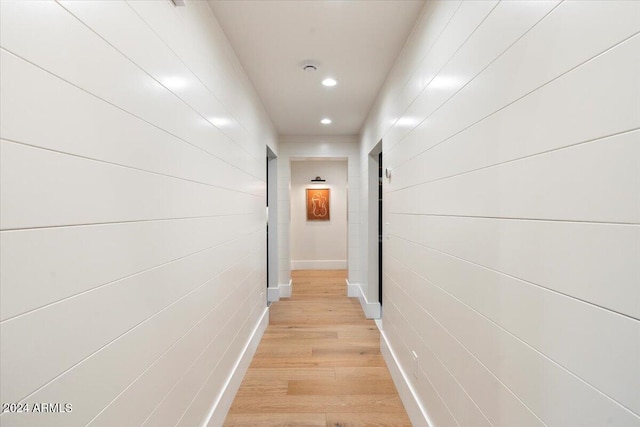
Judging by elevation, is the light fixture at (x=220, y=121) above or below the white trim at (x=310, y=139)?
below

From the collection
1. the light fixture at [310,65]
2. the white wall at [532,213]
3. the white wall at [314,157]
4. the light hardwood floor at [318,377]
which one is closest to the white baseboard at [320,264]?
the white wall at [314,157]

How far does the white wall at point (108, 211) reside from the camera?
2.21ft

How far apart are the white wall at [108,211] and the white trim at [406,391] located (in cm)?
121

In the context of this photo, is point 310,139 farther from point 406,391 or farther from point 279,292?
point 406,391

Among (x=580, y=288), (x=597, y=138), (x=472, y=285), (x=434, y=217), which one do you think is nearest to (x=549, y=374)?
(x=580, y=288)

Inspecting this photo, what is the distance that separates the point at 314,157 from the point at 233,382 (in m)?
3.57

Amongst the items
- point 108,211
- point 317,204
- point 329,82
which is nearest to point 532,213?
point 108,211

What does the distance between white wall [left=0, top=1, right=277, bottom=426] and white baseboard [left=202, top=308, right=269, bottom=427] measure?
5 centimetres

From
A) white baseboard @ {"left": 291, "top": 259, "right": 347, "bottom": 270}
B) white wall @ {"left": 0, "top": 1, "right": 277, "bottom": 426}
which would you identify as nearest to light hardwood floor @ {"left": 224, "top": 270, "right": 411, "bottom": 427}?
white wall @ {"left": 0, "top": 1, "right": 277, "bottom": 426}

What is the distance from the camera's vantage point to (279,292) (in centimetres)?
502

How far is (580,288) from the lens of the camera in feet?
2.43

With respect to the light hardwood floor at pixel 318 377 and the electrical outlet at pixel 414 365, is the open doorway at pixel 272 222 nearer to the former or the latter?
the light hardwood floor at pixel 318 377

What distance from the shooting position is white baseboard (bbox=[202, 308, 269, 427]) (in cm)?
192

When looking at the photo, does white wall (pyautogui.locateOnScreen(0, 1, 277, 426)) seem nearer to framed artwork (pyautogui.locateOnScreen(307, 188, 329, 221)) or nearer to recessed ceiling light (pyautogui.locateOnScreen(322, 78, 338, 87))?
recessed ceiling light (pyautogui.locateOnScreen(322, 78, 338, 87))
